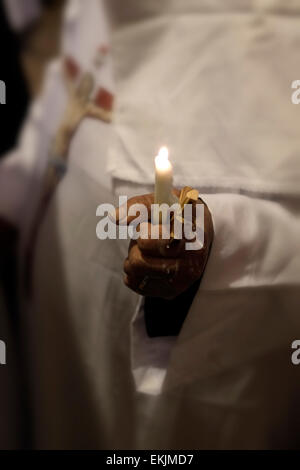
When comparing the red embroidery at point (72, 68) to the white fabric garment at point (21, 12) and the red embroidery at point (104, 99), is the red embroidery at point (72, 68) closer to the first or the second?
the red embroidery at point (104, 99)

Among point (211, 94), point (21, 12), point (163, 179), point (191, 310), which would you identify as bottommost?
point (191, 310)

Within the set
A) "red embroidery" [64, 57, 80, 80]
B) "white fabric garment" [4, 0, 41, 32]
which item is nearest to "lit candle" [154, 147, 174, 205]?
"red embroidery" [64, 57, 80, 80]

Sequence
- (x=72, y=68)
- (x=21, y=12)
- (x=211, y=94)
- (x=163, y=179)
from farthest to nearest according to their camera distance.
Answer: (x=21, y=12) < (x=72, y=68) < (x=211, y=94) < (x=163, y=179)

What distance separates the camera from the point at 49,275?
2.09ft

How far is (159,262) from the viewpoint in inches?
15.8

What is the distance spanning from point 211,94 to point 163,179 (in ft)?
0.78

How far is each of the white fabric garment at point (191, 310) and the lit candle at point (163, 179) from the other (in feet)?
0.25

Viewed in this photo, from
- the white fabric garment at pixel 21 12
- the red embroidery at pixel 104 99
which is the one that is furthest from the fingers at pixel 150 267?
the white fabric garment at pixel 21 12

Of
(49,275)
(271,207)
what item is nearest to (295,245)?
(271,207)

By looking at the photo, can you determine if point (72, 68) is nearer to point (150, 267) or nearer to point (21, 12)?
point (150, 267)

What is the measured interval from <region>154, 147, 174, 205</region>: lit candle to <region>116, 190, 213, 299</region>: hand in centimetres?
2

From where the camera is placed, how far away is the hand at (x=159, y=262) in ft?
1.31

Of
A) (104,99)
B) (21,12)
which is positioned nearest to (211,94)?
(104,99)

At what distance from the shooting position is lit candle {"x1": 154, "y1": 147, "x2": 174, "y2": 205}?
1.27ft
